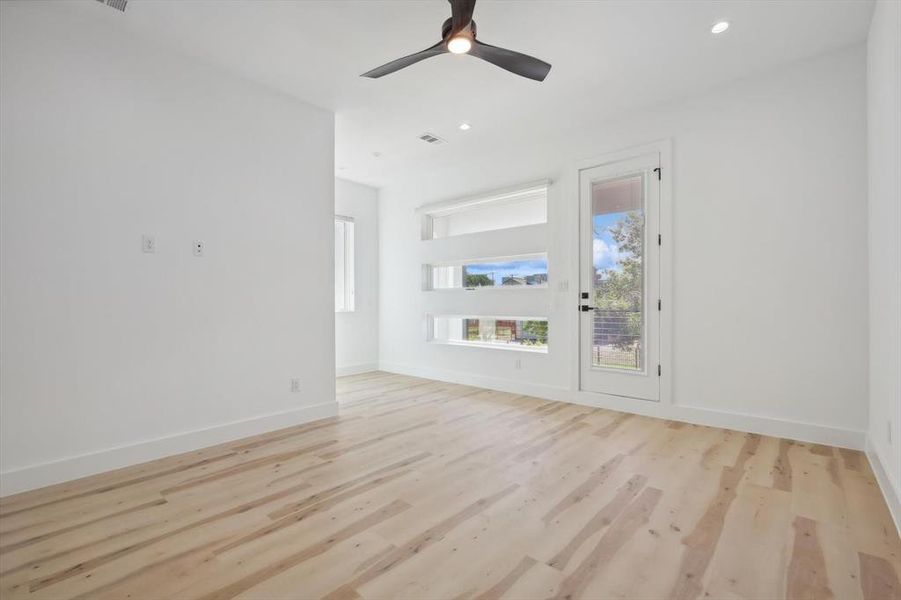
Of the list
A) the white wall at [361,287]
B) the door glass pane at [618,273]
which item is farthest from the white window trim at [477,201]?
the white wall at [361,287]

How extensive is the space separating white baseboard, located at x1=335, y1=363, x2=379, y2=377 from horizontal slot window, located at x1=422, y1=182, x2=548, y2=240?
2166 millimetres

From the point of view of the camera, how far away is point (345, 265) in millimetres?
6254

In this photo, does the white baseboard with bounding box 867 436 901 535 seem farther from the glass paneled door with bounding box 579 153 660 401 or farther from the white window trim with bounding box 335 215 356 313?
the white window trim with bounding box 335 215 356 313

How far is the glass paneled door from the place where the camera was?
3.90 meters

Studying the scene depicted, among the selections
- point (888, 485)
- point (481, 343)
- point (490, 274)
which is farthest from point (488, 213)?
point (888, 485)

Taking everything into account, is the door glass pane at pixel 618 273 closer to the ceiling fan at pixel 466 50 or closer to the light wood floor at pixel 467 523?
the light wood floor at pixel 467 523

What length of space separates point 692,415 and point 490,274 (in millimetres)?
2737

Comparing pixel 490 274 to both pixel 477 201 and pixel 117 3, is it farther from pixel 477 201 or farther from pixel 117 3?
pixel 117 3

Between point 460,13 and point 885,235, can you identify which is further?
point 885,235

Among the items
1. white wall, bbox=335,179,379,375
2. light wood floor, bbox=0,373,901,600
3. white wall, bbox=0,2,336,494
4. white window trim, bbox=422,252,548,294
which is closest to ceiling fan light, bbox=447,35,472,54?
white wall, bbox=0,2,336,494

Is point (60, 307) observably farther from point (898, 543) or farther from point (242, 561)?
point (898, 543)

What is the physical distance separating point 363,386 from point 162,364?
8.49 feet

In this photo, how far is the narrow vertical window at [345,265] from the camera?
6.20 m

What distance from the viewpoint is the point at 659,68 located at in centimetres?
324
